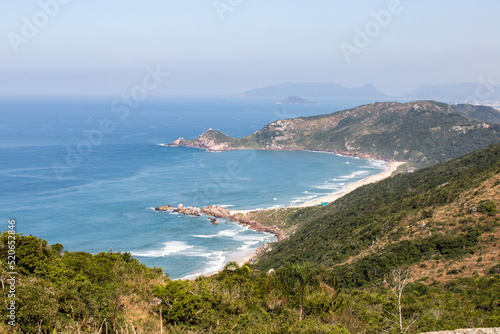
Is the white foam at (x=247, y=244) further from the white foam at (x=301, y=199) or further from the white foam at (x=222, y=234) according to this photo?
the white foam at (x=301, y=199)

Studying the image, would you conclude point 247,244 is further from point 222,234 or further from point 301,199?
point 301,199

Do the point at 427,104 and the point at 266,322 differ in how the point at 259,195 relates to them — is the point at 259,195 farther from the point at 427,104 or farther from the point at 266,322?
the point at 427,104

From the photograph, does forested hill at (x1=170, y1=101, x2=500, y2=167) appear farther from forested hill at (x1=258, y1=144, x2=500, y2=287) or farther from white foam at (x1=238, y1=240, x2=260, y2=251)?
forested hill at (x1=258, y1=144, x2=500, y2=287)

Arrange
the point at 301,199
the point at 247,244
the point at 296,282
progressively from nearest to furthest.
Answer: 1. the point at 296,282
2. the point at 247,244
3. the point at 301,199

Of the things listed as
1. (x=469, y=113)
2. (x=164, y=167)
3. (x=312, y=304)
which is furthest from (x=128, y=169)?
(x=469, y=113)

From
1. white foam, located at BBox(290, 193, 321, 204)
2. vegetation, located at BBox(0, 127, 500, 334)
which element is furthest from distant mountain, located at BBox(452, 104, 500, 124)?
vegetation, located at BBox(0, 127, 500, 334)

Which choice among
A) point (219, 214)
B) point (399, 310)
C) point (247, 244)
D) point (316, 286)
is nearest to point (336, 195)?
point (219, 214)

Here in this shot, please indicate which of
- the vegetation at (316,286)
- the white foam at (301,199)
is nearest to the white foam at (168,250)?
the vegetation at (316,286)
